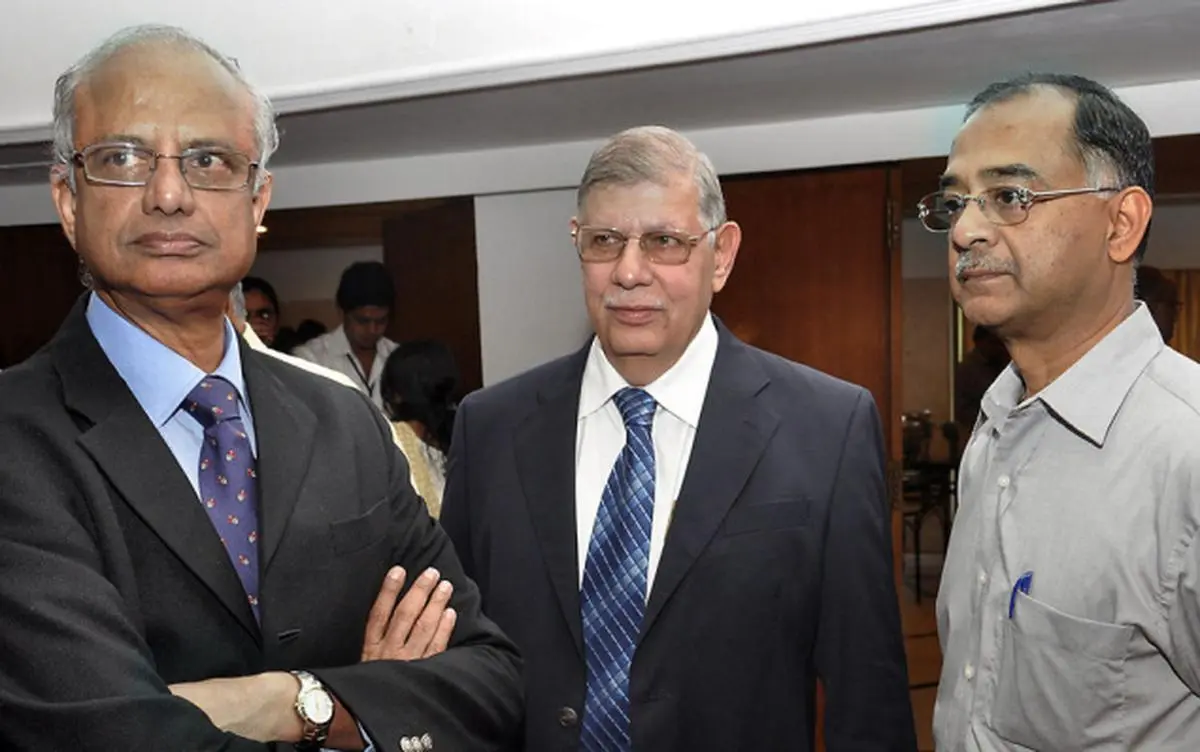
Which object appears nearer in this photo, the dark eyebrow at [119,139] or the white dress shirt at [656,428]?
the dark eyebrow at [119,139]

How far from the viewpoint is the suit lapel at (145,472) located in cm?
140

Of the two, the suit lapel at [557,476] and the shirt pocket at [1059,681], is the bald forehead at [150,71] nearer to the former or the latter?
the suit lapel at [557,476]

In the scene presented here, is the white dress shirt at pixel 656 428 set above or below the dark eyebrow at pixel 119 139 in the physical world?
below

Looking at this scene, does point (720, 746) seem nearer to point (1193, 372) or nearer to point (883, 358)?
point (1193, 372)

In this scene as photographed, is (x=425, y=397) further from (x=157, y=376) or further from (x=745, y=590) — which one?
(x=157, y=376)

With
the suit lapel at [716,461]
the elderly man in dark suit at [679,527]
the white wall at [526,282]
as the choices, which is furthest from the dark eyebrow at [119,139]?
the white wall at [526,282]

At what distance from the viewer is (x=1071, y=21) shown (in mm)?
2461

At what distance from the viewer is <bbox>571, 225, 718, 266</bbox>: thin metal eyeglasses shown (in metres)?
2.13

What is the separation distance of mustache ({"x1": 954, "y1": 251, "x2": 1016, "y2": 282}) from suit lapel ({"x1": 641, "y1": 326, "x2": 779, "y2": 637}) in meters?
0.49

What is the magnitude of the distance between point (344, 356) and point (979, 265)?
118 inches

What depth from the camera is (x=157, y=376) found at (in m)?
1.52

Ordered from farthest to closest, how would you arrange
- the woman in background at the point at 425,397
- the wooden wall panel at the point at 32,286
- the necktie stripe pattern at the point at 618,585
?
the wooden wall panel at the point at 32,286
the woman in background at the point at 425,397
the necktie stripe pattern at the point at 618,585

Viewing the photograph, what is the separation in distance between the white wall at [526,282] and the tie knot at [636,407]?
192cm

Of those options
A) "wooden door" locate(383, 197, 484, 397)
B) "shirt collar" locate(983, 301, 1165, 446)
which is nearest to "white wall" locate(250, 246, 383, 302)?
"wooden door" locate(383, 197, 484, 397)
